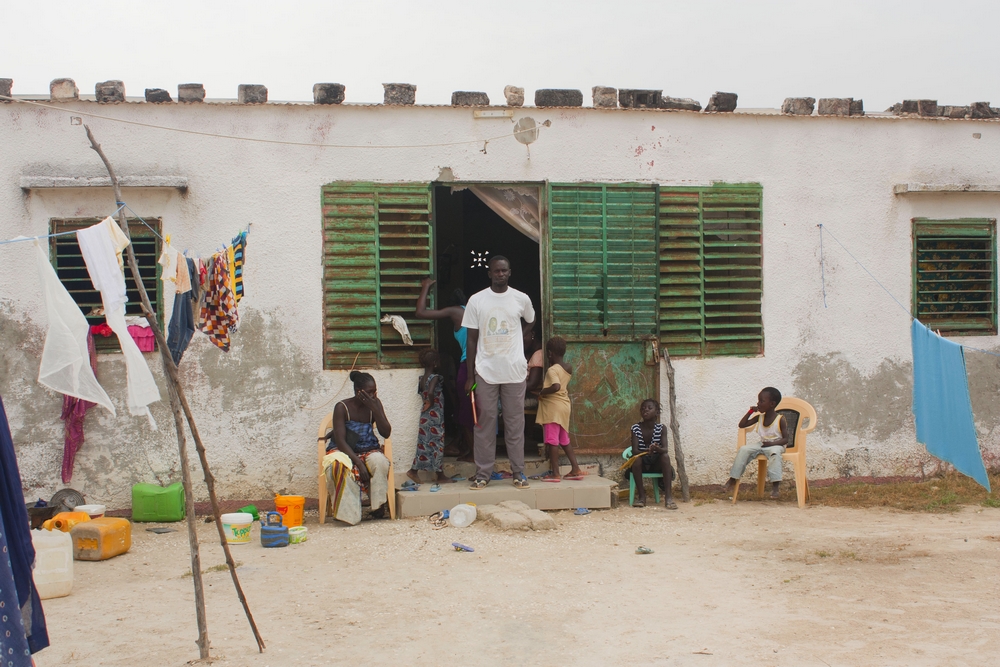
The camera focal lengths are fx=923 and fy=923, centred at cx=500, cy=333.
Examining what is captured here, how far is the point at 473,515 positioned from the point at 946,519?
3337 mm

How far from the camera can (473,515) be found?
20.6 ft

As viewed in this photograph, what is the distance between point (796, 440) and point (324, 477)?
3.57m

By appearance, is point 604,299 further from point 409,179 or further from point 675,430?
point 409,179

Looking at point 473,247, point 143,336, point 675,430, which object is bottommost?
point 675,430

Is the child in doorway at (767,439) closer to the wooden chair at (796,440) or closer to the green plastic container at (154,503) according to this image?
the wooden chair at (796,440)


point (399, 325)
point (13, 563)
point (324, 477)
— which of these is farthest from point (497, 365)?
point (13, 563)

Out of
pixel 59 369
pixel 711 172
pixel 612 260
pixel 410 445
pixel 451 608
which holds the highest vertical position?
pixel 711 172

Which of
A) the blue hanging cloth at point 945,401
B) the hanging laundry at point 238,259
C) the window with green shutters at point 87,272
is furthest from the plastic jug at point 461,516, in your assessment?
the blue hanging cloth at point 945,401

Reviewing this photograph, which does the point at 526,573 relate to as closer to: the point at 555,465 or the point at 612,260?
the point at 555,465

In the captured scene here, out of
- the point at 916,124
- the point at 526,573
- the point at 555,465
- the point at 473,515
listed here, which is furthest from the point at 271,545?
the point at 916,124

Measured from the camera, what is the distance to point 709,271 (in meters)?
7.46

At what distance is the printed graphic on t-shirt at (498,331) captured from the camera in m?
6.70

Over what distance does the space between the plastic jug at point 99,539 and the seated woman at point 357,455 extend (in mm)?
1341

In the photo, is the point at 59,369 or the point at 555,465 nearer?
the point at 59,369
